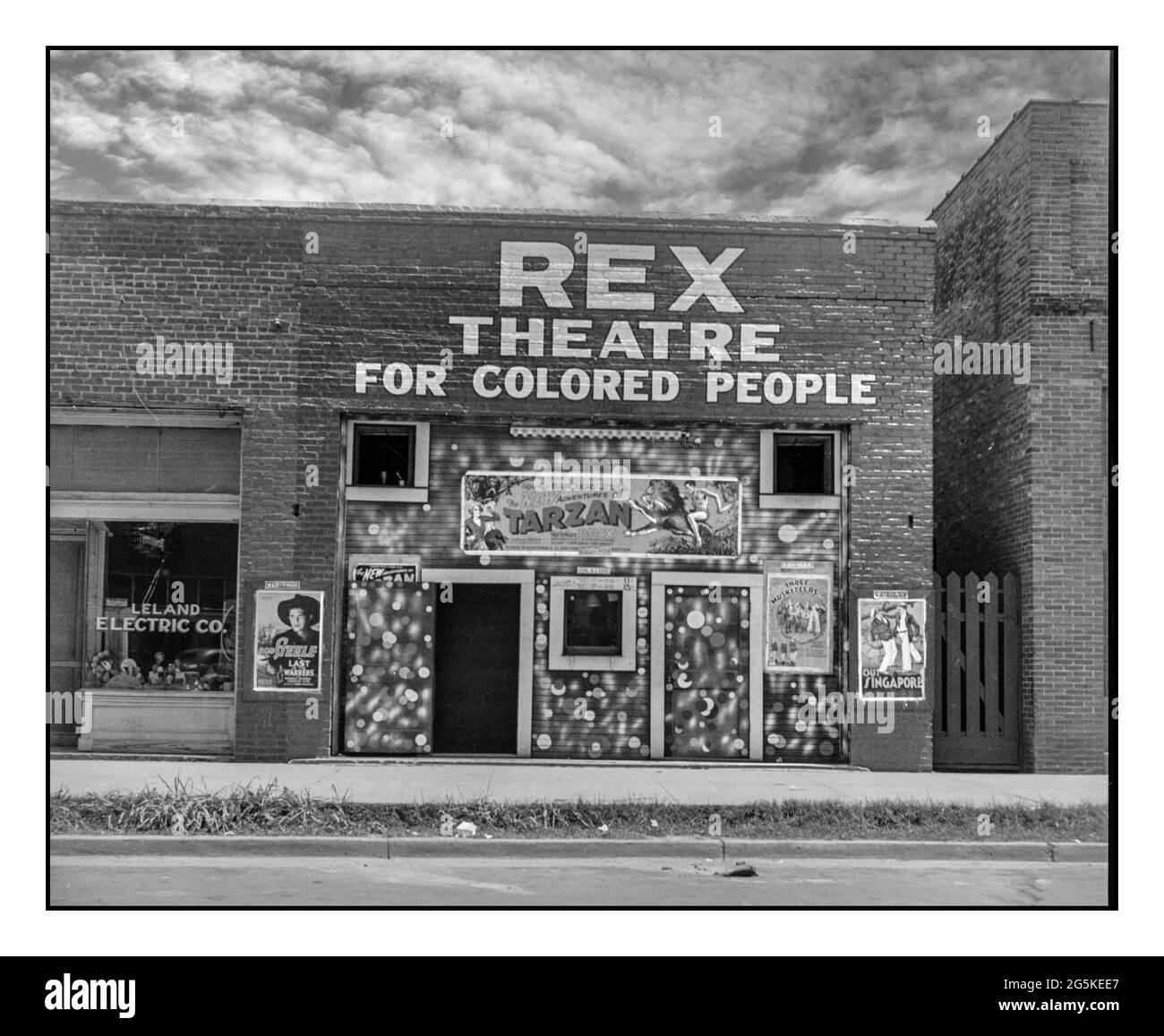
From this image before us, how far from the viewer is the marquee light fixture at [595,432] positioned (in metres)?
12.3

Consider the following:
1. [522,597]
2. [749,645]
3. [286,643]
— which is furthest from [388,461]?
[749,645]

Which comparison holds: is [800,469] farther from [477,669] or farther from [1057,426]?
[477,669]

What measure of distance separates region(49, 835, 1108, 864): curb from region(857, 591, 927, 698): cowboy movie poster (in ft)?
11.0

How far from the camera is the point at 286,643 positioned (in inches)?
470

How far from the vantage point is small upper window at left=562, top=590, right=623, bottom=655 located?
40.3ft

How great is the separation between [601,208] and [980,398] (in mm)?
4929

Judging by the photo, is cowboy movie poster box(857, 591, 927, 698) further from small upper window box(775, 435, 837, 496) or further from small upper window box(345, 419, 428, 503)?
small upper window box(345, 419, 428, 503)

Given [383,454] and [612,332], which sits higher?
[612,332]

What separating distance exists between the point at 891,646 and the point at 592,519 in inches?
132

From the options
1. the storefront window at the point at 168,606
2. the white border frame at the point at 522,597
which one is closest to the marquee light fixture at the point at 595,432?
the white border frame at the point at 522,597

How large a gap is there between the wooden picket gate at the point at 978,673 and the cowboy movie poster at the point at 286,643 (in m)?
6.42

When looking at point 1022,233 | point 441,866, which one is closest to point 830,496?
point 1022,233

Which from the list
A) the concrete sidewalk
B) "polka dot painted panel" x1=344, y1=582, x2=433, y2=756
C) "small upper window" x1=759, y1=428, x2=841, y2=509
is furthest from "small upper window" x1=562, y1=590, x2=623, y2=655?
"small upper window" x1=759, y1=428, x2=841, y2=509

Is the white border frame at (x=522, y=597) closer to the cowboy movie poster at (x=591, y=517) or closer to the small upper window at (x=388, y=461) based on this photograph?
the cowboy movie poster at (x=591, y=517)
